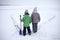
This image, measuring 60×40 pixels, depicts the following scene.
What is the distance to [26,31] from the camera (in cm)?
145

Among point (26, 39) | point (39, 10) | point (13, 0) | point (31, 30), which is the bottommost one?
point (26, 39)

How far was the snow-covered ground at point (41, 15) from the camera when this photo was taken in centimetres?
146

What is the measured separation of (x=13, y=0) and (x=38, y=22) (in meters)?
0.42

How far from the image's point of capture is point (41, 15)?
147cm

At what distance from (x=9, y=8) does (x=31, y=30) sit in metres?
0.39

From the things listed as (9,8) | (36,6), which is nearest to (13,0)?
(9,8)

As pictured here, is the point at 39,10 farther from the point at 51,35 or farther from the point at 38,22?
the point at 51,35

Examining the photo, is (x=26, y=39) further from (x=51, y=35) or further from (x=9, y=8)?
(x=9, y=8)

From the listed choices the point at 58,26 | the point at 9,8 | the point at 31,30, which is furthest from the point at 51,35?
the point at 9,8

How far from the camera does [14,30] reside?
57.7 inches

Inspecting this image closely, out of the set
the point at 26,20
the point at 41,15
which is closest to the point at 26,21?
the point at 26,20

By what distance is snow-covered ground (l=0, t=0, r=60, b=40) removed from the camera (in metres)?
1.46

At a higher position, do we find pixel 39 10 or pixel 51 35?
pixel 39 10

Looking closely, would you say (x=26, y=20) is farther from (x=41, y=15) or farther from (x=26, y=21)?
(x=41, y=15)
